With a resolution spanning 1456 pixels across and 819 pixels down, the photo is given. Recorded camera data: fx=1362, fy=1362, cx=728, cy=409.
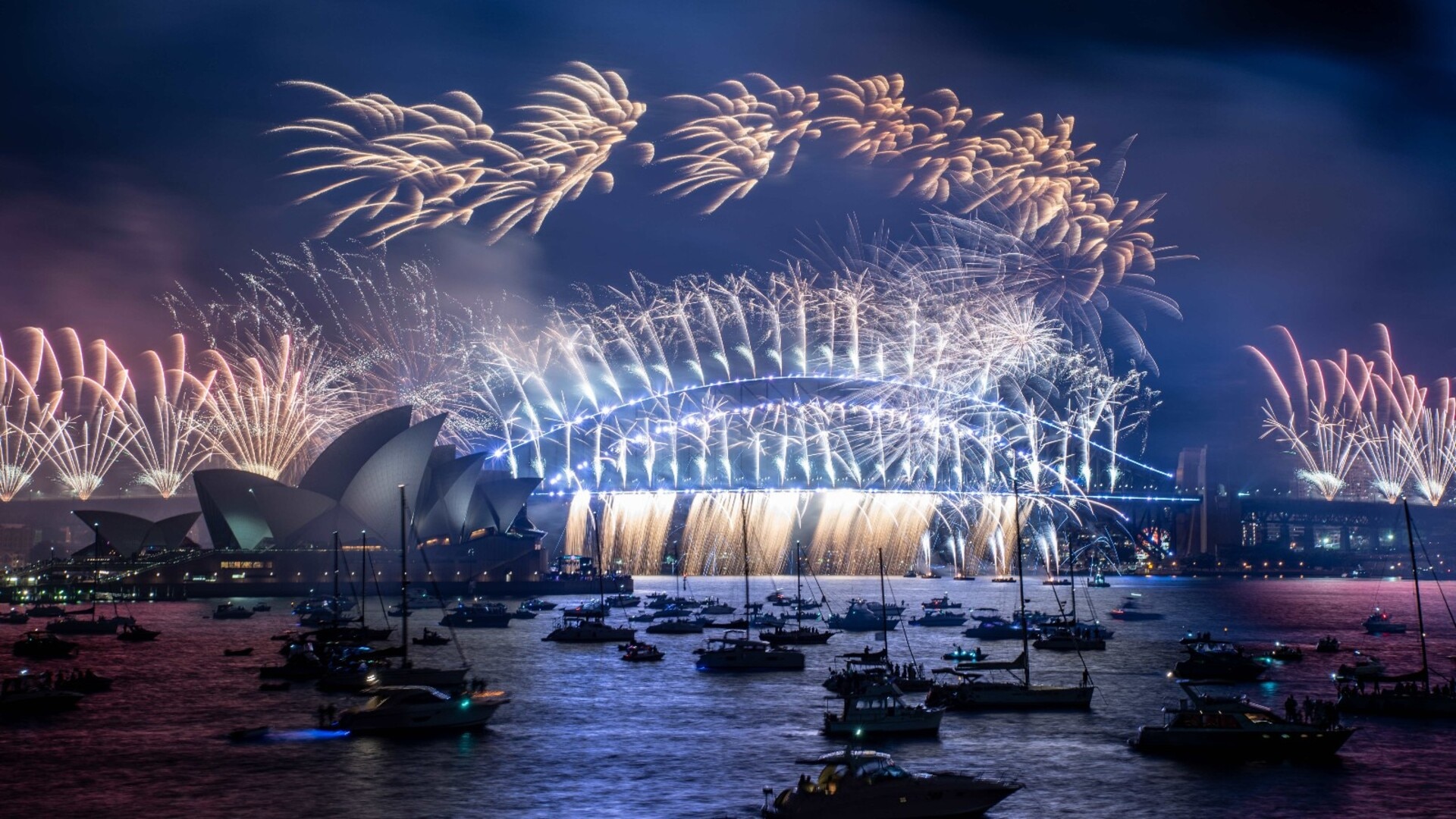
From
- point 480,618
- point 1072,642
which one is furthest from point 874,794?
point 480,618

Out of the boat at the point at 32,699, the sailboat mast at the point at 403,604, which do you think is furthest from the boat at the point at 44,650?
the boat at the point at 32,699

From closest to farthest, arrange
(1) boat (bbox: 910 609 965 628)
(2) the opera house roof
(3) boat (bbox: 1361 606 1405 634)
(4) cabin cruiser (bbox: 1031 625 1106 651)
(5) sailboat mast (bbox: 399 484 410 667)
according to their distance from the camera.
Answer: (5) sailboat mast (bbox: 399 484 410 667)
(4) cabin cruiser (bbox: 1031 625 1106 651)
(3) boat (bbox: 1361 606 1405 634)
(1) boat (bbox: 910 609 965 628)
(2) the opera house roof

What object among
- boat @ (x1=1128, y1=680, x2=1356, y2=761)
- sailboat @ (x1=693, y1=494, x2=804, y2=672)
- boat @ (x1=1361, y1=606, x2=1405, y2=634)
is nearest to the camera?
boat @ (x1=1128, y1=680, x2=1356, y2=761)

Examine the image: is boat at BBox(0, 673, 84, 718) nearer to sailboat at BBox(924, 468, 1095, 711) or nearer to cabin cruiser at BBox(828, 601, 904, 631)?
sailboat at BBox(924, 468, 1095, 711)

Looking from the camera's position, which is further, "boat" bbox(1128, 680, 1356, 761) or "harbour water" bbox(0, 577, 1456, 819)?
"boat" bbox(1128, 680, 1356, 761)

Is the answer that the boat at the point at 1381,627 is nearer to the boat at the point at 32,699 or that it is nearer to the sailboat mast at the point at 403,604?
the sailboat mast at the point at 403,604

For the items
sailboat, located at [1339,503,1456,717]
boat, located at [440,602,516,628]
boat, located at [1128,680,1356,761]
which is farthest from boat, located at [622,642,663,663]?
sailboat, located at [1339,503,1456,717]

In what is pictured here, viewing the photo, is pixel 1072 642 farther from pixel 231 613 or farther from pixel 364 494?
pixel 364 494
